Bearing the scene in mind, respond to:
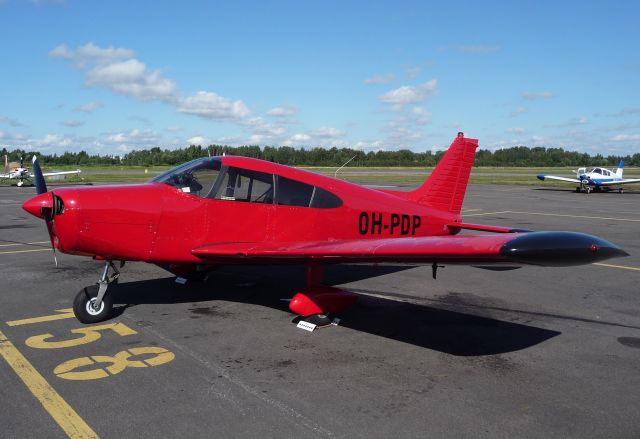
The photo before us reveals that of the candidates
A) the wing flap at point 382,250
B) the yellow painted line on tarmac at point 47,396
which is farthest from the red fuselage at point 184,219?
the yellow painted line on tarmac at point 47,396

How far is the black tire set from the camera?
6.17 metres

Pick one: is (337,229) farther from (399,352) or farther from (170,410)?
(170,410)

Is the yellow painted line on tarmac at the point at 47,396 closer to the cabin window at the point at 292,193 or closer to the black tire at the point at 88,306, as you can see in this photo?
the black tire at the point at 88,306

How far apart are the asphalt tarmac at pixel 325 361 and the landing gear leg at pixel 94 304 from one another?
17 cm

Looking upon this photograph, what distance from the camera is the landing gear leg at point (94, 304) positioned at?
618 cm

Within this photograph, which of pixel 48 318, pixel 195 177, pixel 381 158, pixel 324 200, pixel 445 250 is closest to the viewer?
pixel 445 250

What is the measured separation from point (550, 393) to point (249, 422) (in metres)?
2.61

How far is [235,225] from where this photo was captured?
6.64 meters

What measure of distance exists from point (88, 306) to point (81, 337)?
25.3 inches

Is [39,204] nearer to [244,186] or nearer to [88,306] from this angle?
[88,306]

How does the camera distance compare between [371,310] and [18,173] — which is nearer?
[371,310]

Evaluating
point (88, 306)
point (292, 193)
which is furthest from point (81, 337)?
point (292, 193)

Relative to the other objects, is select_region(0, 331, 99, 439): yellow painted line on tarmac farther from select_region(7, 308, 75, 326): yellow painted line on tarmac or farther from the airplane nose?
the airplane nose

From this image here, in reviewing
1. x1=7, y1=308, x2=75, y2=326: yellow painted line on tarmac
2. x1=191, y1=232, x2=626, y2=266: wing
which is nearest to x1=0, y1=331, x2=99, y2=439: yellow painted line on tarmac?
x1=7, y1=308, x2=75, y2=326: yellow painted line on tarmac
